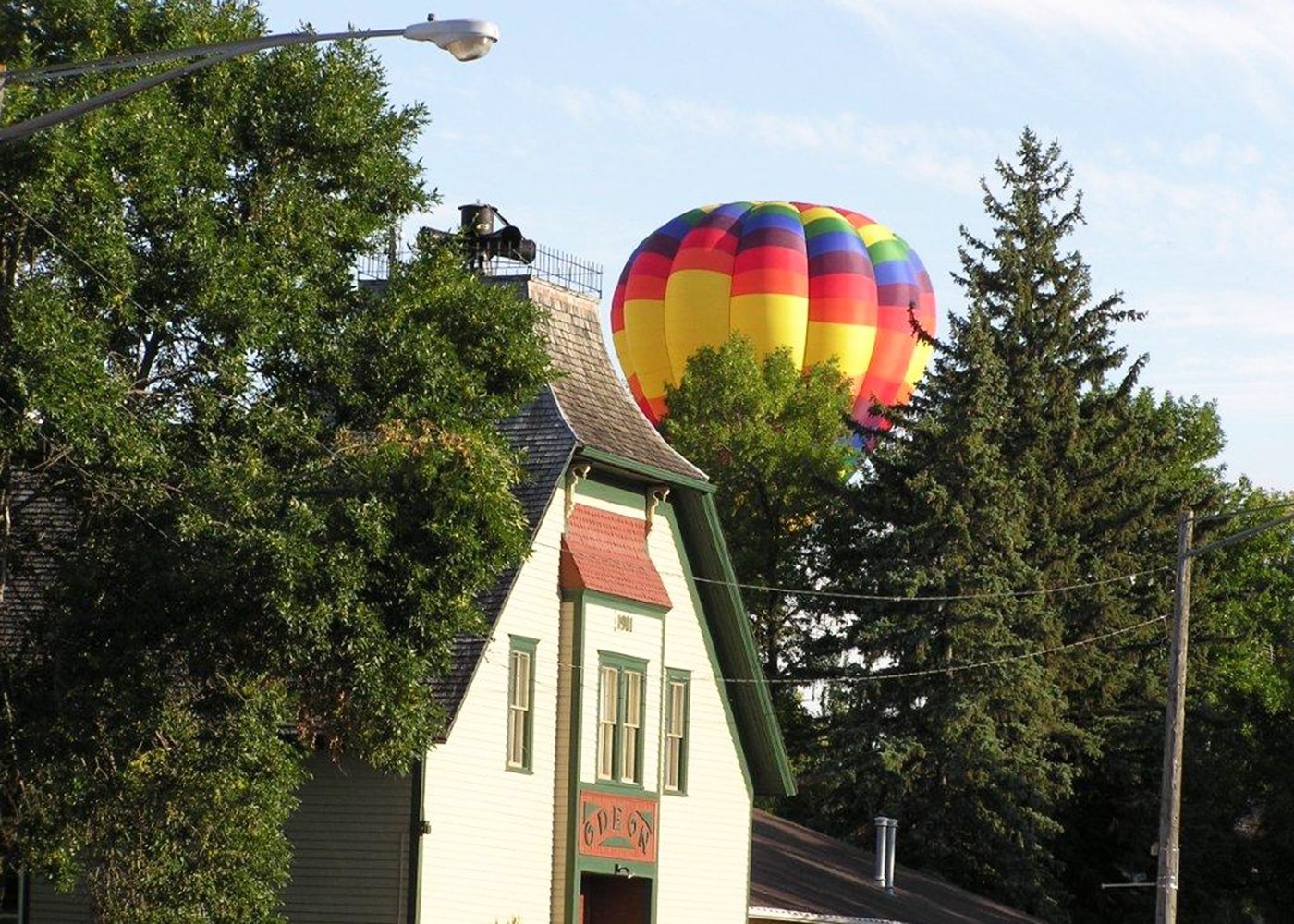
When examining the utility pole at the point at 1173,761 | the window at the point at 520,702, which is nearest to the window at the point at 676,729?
the window at the point at 520,702

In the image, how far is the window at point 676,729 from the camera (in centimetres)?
3662

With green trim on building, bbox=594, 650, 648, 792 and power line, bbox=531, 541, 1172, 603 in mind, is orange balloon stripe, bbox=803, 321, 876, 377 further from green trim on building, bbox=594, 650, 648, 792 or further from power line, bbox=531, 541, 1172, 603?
green trim on building, bbox=594, 650, 648, 792

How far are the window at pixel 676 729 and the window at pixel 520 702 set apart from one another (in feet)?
11.4

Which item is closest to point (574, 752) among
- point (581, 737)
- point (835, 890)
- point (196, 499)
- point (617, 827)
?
point (581, 737)

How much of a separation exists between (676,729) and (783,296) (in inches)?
1608

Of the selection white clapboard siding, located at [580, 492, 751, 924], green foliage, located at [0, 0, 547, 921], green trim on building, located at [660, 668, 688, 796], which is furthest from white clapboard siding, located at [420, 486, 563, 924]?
green foliage, located at [0, 0, 547, 921]

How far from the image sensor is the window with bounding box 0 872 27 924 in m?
31.2

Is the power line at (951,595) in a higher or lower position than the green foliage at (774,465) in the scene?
lower

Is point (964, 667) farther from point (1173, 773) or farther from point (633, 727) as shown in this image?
point (633, 727)

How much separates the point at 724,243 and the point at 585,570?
4484 cm

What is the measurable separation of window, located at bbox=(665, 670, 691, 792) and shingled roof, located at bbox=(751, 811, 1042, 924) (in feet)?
8.93

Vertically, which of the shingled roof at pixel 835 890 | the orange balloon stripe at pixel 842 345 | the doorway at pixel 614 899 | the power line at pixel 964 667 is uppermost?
the orange balloon stripe at pixel 842 345

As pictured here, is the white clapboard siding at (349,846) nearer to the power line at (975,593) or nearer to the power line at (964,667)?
the power line at (975,593)

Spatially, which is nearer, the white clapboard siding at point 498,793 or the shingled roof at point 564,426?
the white clapboard siding at point 498,793
